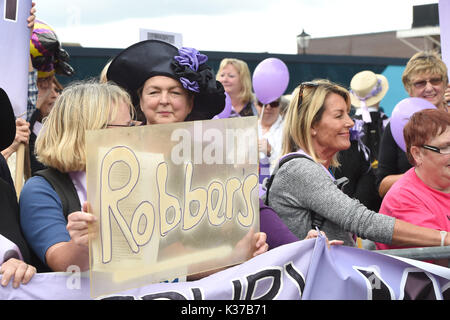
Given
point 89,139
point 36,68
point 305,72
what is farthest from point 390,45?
point 89,139

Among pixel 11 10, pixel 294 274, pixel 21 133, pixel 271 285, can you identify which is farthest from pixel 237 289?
pixel 11 10

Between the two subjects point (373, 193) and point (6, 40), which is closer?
point (6, 40)

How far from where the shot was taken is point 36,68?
4.65 meters

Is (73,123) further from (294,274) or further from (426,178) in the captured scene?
(426,178)

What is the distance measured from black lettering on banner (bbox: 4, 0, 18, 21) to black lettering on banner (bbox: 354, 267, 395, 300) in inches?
95.9

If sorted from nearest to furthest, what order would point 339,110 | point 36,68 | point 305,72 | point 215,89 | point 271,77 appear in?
point 215,89 → point 339,110 → point 36,68 → point 271,77 → point 305,72

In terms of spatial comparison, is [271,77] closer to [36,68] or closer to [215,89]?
[36,68]

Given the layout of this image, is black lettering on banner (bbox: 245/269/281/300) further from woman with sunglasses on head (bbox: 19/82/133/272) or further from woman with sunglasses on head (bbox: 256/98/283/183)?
woman with sunglasses on head (bbox: 256/98/283/183)

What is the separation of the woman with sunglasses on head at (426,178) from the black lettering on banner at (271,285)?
1.10 m

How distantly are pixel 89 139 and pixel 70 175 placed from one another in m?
0.61

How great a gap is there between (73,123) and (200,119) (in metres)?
0.81

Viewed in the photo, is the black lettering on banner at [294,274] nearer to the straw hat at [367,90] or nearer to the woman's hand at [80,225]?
the woman's hand at [80,225]

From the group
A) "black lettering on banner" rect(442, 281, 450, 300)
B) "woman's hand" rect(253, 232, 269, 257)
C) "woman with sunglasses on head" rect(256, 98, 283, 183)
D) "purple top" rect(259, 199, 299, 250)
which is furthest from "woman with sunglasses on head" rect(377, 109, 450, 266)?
"woman with sunglasses on head" rect(256, 98, 283, 183)
